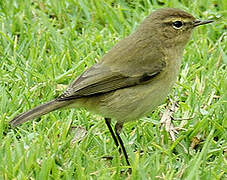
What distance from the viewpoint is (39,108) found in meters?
5.95

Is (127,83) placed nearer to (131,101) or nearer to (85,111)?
(131,101)

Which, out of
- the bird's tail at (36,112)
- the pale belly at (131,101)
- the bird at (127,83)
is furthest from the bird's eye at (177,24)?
the bird's tail at (36,112)

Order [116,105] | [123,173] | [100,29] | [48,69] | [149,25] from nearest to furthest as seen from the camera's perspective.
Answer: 1. [123,173]
2. [116,105]
3. [149,25]
4. [48,69]
5. [100,29]

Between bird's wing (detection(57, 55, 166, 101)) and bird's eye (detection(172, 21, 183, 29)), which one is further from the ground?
bird's eye (detection(172, 21, 183, 29))

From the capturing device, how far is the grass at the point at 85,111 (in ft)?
18.7

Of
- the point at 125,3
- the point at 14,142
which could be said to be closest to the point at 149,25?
the point at 14,142

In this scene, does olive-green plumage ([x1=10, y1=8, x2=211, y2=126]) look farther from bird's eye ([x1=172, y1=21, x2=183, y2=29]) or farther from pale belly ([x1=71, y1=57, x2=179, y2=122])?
bird's eye ([x1=172, y1=21, x2=183, y2=29])

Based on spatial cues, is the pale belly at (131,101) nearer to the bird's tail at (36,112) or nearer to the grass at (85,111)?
the bird's tail at (36,112)

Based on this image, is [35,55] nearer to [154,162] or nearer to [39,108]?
[39,108]

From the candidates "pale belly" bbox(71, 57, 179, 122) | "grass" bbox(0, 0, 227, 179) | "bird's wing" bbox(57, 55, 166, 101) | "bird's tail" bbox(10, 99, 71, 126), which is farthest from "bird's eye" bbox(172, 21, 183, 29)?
"bird's tail" bbox(10, 99, 71, 126)

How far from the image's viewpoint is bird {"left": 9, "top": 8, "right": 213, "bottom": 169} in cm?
609

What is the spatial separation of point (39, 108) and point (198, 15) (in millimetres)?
3772

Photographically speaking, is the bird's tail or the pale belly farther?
the pale belly

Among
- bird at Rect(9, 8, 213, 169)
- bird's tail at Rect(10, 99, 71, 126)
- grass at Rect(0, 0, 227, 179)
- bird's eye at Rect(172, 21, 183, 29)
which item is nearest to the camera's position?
grass at Rect(0, 0, 227, 179)
